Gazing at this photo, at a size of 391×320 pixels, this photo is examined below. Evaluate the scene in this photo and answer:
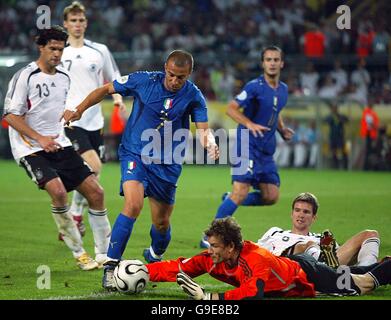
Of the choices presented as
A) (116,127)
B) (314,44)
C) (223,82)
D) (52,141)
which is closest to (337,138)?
(314,44)

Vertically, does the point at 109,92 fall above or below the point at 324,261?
above

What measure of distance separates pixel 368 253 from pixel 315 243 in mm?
481

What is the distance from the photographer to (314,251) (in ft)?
28.1

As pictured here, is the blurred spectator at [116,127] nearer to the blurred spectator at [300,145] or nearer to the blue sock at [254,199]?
the blurred spectator at [300,145]

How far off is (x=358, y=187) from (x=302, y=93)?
765 centimetres

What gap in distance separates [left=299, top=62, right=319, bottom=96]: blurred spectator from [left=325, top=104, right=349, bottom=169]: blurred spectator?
5.75 ft

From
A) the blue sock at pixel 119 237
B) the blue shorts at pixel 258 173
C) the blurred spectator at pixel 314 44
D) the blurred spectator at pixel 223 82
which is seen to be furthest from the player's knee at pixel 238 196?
the blurred spectator at pixel 314 44

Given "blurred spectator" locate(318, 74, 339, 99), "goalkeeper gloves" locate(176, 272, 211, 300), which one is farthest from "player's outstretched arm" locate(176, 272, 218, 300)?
"blurred spectator" locate(318, 74, 339, 99)

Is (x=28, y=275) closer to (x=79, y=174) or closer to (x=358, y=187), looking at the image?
(x=79, y=174)

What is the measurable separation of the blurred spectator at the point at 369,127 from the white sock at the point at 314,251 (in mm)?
16153

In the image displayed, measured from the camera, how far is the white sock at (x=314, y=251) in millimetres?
8516

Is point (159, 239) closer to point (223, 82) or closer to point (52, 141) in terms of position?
point (52, 141)

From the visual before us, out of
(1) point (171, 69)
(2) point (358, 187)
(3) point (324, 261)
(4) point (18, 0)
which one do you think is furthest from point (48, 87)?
(4) point (18, 0)

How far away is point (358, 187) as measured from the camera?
19.5m
